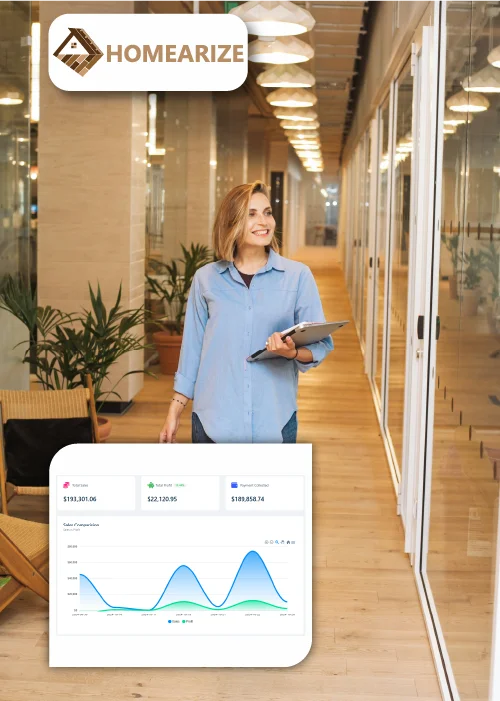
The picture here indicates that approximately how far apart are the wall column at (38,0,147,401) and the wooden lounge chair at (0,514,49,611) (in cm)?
376

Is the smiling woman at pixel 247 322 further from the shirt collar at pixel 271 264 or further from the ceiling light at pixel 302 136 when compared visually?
the ceiling light at pixel 302 136

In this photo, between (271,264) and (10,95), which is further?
(10,95)

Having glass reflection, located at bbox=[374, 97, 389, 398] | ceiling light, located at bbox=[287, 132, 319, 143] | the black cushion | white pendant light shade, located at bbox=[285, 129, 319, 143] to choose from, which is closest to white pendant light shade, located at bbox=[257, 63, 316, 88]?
glass reflection, located at bbox=[374, 97, 389, 398]

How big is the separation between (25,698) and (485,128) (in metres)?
2.10

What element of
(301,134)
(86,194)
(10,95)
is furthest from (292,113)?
(10,95)

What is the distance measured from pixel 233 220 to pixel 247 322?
1.01 ft

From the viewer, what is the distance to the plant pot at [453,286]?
320 cm

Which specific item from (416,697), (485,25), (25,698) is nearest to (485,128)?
(485,25)

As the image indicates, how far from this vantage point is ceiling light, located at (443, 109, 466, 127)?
3.02m

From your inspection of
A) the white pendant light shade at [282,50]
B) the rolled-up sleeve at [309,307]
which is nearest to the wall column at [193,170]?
the white pendant light shade at [282,50]

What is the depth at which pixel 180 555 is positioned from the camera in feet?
5.39

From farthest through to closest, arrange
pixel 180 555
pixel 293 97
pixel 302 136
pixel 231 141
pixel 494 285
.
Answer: pixel 302 136
pixel 231 141
pixel 293 97
pixel 494 285
pixel 180 555

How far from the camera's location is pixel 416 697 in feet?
→ 10.00

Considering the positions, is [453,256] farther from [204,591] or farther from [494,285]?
[204,591]
